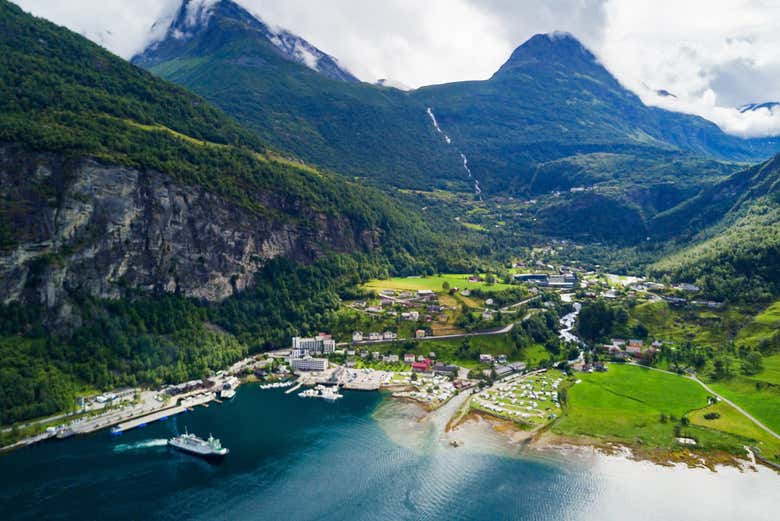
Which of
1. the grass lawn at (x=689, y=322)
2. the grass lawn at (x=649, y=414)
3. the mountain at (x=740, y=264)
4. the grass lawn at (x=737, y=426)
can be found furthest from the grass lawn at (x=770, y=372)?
the mountain at (x=740, y=264)

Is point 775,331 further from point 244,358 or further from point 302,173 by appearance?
point 302,173

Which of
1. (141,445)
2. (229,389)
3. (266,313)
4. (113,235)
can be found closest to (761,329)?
(266,313)

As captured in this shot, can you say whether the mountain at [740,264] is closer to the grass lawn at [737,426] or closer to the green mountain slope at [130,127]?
the grass lawn at [737,426]

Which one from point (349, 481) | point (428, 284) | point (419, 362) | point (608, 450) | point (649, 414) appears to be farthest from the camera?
point (428, 284)

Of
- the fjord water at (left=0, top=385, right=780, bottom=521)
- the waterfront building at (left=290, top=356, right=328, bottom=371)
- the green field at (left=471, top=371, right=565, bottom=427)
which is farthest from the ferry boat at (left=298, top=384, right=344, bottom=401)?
the green field at (left=471, top=371, right=565, bottom=427)

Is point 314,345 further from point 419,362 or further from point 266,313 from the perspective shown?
point 419,362

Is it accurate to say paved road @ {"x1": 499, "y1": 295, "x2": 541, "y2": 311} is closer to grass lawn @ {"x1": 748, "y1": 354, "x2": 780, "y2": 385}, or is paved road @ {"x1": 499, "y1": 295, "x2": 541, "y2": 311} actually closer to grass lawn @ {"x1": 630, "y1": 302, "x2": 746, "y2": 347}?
grass lawn @ {"x1": 630, "y1": 302, "x2": 746, "y2": 347}
